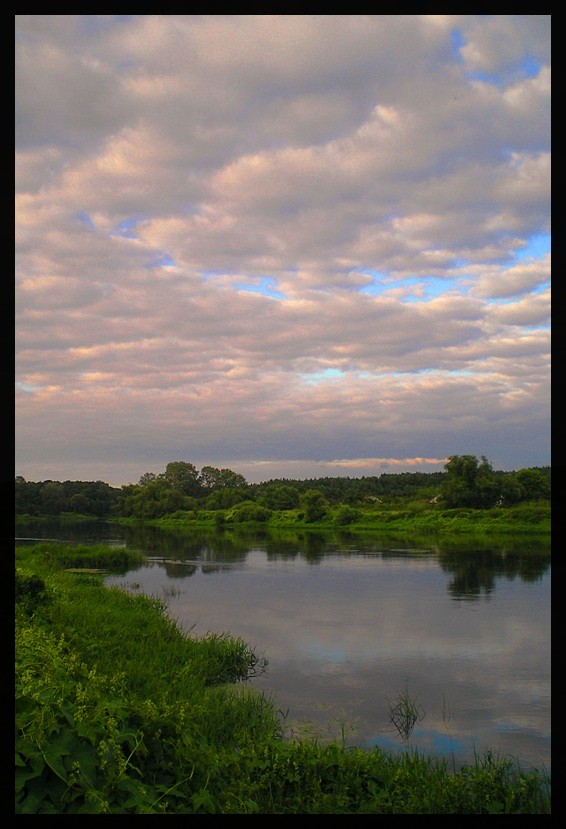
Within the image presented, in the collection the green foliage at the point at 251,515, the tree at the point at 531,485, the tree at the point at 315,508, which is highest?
the tree at the point at 531,485

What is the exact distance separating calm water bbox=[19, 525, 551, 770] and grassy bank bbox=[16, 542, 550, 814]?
1.08 meters

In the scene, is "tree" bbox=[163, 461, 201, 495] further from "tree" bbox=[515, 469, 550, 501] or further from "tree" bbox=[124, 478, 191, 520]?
"tree" bbox=[515, 469, 550, 501]

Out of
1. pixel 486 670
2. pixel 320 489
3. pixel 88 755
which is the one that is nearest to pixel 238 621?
pixel 486 670

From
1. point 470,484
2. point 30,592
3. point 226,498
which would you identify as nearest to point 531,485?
point 470,484

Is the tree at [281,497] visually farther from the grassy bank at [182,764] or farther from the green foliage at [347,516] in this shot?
the grassy bank at [182,764]

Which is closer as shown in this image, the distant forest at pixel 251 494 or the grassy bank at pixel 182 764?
the grassy bank at pixel 182 764

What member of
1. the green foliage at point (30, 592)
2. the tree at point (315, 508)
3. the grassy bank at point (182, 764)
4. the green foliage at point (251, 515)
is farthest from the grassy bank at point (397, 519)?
the grassy bank at point (182, 764)

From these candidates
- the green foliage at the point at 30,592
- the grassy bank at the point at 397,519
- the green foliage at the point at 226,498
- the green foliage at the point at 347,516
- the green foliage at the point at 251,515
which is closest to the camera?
the green foliage at the point at 30,592

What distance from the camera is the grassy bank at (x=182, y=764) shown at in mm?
3426

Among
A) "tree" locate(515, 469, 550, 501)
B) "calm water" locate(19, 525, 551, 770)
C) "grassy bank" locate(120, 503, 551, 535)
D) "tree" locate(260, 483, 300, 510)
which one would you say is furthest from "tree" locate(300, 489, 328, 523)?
"calm water" locate(19, 525, 551, 770)

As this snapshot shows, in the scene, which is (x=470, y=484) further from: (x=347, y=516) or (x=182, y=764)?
(x=182, y=764)

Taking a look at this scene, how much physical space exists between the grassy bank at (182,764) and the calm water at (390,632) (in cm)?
108
